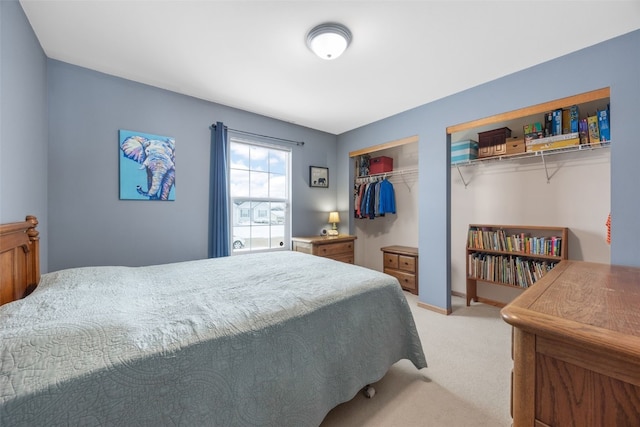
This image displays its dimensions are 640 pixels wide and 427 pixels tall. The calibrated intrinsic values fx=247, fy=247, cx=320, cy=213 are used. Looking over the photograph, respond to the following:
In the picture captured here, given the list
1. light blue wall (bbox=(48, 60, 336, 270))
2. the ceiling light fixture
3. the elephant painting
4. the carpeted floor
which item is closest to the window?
light blue wall (bbox=(48, 60, 336, 270))

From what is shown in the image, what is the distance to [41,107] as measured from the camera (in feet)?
6.27

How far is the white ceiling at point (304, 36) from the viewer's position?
1.55 meters

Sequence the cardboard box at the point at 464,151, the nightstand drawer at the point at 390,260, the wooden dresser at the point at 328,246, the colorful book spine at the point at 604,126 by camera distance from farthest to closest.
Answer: the nightstand drawer at the point at 390,260, the wooden dresser at the point at 328,246, the cardboard box at the point at 464,151, the colorful book spine at the point at 604,126

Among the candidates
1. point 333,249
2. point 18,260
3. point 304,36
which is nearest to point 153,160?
point 18,260

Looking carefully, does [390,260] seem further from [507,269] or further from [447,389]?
[447,389]

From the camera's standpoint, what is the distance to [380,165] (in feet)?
13.0

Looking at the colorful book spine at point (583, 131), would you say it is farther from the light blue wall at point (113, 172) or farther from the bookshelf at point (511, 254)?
the light blue wall at point (113, 172)

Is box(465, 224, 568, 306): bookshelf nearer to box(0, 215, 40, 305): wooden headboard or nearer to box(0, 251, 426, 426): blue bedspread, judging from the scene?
box(0, 251, 426, 426): blue bedspread

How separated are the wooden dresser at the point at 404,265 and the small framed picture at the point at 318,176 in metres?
1.43

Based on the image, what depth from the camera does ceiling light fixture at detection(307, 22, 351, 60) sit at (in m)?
1.68

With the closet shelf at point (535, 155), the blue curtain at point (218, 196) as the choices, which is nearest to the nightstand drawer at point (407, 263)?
the closet shelf at point (535, 155)

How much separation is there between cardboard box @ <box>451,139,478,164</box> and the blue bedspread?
232 cm

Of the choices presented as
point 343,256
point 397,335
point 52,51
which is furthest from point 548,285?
Result: point 52,51

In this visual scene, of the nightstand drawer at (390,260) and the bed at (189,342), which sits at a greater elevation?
the bed at (189,342)
